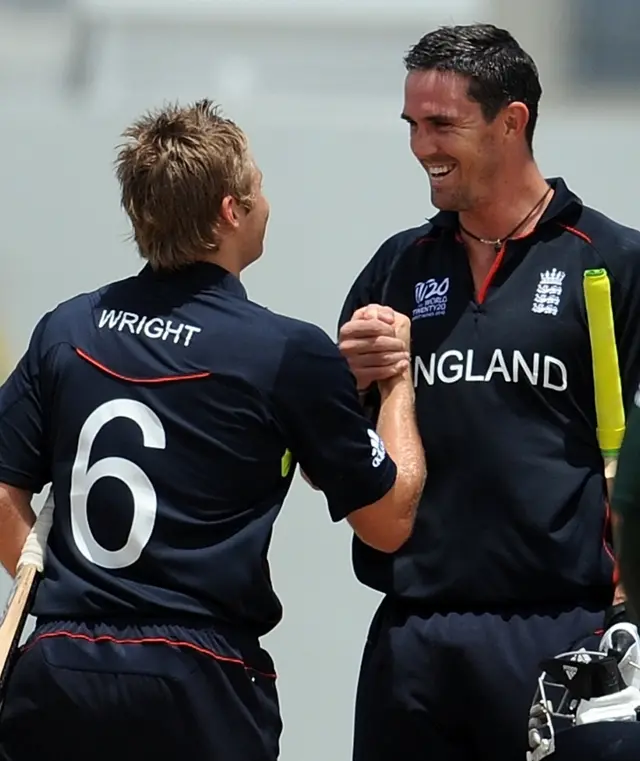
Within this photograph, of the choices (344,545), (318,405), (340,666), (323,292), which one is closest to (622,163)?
(323,292)

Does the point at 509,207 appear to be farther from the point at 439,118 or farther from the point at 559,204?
the point at 439,118

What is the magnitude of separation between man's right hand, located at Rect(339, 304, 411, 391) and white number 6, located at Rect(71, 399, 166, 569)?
1.27 ft

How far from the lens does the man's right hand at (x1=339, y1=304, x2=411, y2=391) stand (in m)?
2.35

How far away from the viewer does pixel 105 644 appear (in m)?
2.06

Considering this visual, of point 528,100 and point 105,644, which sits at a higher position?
point 528,100

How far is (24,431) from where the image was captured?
2.19 m

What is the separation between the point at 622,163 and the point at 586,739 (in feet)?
7.49

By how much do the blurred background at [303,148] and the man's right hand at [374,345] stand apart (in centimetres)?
135

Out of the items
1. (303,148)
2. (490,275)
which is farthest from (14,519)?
(303,148)

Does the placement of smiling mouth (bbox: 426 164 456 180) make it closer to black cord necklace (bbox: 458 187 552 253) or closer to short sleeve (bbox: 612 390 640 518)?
black cord necklace (bbox: 458 187 552 253)

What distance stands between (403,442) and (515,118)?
0.57 meters

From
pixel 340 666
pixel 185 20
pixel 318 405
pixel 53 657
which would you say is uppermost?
pixel 185 20

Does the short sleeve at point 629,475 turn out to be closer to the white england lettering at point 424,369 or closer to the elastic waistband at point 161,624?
the elastic waistband at point 161,624

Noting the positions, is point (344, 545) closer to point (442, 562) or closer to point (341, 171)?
point (341, 171)
